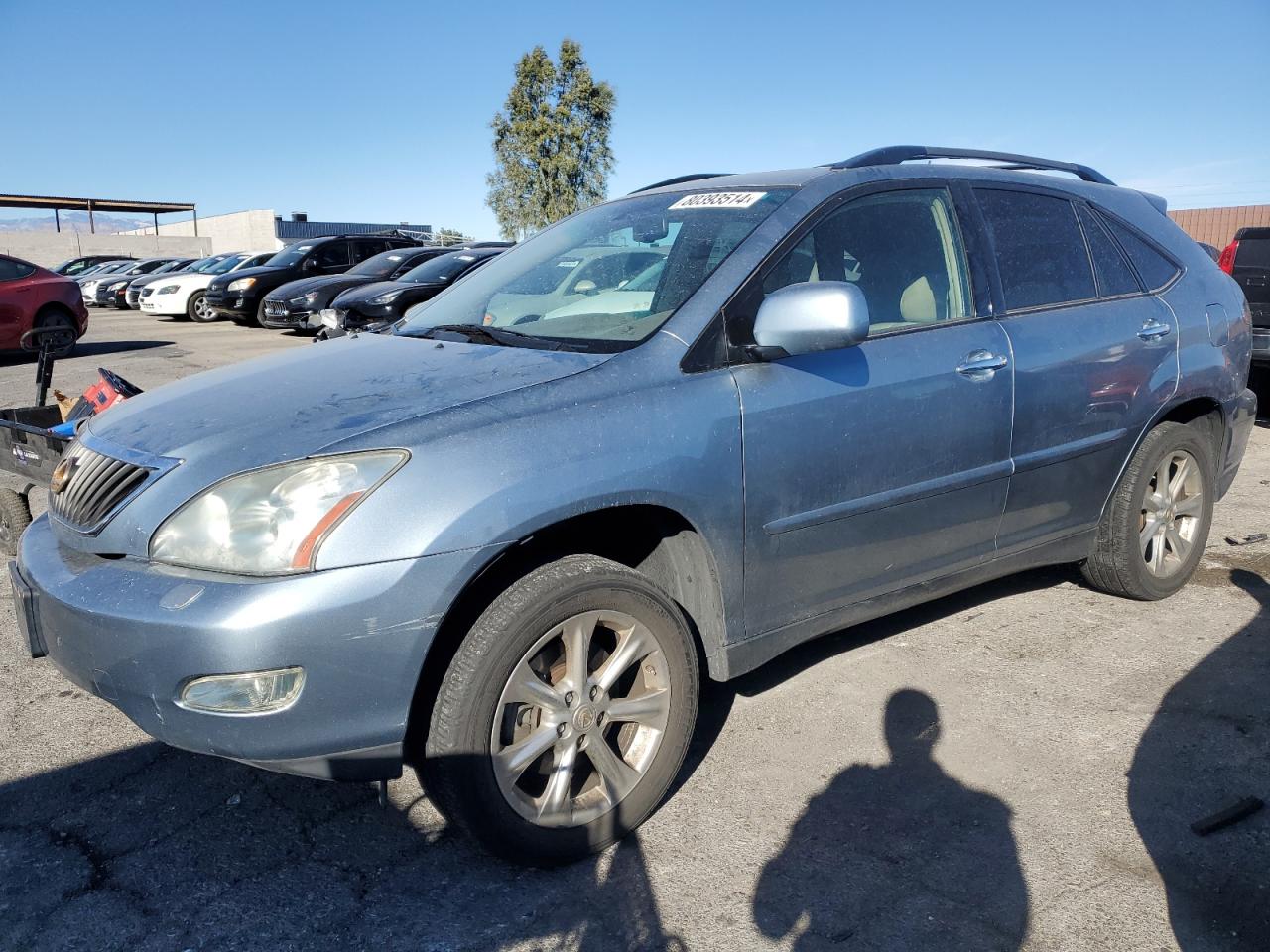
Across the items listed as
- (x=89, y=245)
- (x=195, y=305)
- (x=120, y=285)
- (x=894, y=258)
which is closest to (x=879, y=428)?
(x=894, y=258)

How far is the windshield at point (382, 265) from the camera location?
625 inches

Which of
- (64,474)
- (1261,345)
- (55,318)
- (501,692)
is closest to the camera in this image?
(501,692)

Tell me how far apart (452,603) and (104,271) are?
3416 cm

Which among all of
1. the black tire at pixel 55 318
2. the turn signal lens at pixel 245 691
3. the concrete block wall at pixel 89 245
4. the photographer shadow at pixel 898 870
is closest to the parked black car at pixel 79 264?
the concrete block wall at pixel 89 245

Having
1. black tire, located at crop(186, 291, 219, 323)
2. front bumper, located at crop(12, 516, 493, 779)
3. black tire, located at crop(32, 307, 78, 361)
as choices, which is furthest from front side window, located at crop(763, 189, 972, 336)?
black tire, located at crop(186, 291, 219, 323)

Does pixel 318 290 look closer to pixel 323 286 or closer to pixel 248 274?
pixel 323 286

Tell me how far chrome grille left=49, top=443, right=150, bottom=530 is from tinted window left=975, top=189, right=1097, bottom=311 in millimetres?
2845

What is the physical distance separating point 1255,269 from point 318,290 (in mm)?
12045

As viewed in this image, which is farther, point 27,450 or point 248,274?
point 248,274

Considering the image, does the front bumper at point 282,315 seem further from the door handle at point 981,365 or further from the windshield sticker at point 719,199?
the door handle at point 981,365

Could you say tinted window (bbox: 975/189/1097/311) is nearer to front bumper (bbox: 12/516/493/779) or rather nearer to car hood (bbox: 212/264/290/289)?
front bumper (bbox: 12/516/493/779)

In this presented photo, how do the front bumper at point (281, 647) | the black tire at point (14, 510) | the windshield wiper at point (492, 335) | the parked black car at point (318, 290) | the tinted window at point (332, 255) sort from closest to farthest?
the front bumper at point (281, 647) < the windshield wiper at point (492, 335) < the black tire at point (14, 510) < the parked black car at point (318, 290) < the tinted window at point (332, 255)

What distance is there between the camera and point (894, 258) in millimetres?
3408

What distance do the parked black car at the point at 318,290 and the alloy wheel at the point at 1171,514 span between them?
497 inches
